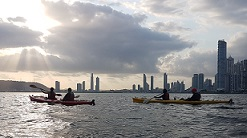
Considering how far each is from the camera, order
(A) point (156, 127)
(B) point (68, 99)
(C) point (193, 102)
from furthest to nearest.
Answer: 1. (C) point (193, 102)
2. (B) point (68, 99)
3. (A) point (156, 127)

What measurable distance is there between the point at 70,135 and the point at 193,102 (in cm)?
2931

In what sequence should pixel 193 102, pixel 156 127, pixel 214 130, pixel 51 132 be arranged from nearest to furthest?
pixel 51 132, pixel 214 130, pixel 156 127, pixel 193 102

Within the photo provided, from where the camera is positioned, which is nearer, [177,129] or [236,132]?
[236,132]

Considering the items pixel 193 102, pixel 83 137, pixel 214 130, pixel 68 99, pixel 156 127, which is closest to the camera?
pixel 83 137

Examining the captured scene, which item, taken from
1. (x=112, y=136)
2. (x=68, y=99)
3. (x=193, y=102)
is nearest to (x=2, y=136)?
(x=112, y=136)

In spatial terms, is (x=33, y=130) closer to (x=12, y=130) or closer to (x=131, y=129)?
(x=12, y=130)

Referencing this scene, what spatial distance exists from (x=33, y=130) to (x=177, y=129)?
8195mm

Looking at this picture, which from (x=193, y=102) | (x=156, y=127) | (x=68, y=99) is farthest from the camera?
(x=193, y=102)

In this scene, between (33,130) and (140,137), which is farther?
(33,130)

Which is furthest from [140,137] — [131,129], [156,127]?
[156,127]

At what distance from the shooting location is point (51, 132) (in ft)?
57.1

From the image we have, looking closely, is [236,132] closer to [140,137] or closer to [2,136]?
[140,137]

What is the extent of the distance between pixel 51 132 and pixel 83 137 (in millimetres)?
2237

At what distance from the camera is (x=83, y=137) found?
1614 cm
